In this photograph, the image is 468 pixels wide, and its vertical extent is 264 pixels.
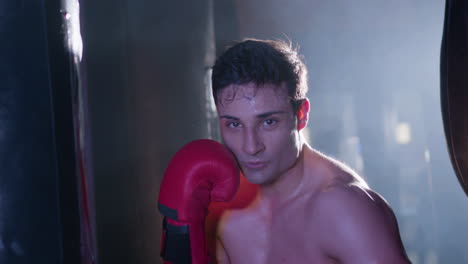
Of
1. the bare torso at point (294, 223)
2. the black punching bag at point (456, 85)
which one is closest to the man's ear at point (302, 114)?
the bare torso at point (294, 223)

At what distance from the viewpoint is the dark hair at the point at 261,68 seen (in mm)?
1197

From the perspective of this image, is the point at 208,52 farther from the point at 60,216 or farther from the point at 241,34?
the point at 60,216

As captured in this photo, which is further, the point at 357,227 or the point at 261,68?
the point at 261,68

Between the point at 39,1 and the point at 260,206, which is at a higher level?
the point at 39,1

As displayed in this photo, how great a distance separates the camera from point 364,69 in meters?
2.73

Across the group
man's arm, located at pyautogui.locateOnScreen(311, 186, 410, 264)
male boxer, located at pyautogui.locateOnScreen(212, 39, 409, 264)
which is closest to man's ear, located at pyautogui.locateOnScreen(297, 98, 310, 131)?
male boxer, located at pyautogui.locateOnScreen(212, 39, 409, 264)

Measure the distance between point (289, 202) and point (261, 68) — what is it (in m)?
0.42

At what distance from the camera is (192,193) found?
1042 millimetres

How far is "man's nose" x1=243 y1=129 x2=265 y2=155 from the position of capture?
116 centimetres

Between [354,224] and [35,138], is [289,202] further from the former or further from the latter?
[35,138]

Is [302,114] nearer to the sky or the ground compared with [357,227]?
nearer to the sky

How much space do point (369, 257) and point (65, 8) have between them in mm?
837

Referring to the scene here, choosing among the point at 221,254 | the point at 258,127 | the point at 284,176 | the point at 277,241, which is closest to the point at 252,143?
the point at 258,127

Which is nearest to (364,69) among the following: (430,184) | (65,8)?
(430,184)
